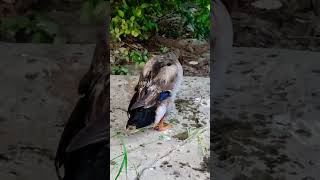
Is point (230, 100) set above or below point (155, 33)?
below

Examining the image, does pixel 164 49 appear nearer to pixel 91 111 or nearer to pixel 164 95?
pixel 164 95

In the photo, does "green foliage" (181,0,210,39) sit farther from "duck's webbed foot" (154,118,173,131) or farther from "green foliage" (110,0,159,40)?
"duck's webbed foot" (154,118,173,131)

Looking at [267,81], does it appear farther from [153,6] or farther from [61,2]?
[61,2]

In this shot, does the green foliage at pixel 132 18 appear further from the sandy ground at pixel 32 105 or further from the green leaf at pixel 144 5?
the sandy ground at pixel 32 105

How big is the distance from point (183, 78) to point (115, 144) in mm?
232

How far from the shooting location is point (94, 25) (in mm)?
1277

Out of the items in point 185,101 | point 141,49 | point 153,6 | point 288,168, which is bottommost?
point 288,168

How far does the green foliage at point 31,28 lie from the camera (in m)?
1.32

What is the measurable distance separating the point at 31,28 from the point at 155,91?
327 millimetres

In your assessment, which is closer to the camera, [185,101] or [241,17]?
[241,17]

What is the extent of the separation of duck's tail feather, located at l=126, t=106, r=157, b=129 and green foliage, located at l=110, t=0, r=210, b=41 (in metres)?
0.18

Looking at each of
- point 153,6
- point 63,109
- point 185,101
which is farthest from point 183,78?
point 63,109

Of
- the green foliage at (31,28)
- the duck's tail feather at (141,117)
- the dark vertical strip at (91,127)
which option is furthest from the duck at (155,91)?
the green foliage at (31,28)

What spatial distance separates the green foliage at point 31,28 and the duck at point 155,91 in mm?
240
